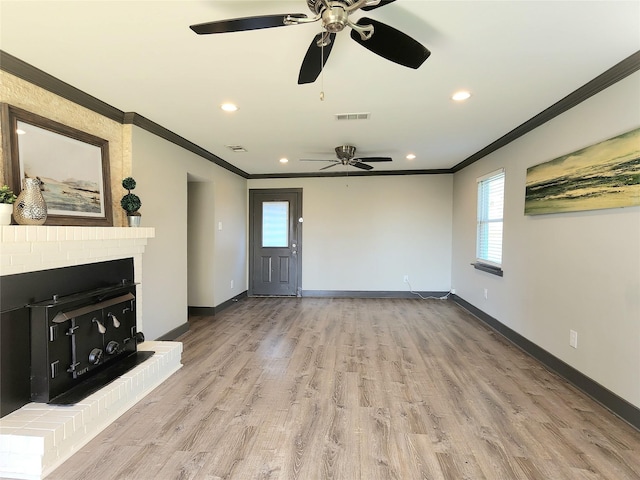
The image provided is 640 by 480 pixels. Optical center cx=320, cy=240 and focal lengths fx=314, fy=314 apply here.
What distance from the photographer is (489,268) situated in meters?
4.20

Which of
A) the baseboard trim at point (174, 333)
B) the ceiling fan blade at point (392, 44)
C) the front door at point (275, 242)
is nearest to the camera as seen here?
the ceiling fan blade at point (392, 44)

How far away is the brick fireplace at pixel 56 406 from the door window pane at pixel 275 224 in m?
3.58

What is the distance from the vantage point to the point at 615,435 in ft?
6.55

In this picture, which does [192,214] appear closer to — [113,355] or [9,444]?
[113,355]

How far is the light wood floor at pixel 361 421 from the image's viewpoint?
5.67 ft

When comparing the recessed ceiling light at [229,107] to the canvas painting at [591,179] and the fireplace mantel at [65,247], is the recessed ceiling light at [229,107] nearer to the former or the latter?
the fireplace mantel at [65,247]

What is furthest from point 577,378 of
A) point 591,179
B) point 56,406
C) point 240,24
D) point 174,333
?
point 174,333

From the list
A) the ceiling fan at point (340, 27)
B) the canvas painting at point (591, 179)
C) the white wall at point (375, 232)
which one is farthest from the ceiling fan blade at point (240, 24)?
the white wall at point (375, 232)

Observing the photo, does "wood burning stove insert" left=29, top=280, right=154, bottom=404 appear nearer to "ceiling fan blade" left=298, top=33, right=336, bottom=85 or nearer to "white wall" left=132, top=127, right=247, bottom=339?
"white wall" left=132, top=127, right=247, bottom=339

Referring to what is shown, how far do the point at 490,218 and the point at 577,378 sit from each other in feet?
7.54

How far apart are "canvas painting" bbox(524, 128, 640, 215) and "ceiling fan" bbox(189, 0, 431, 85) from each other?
5.55 ft

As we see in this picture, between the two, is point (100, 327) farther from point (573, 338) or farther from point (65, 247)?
point (573, 338)

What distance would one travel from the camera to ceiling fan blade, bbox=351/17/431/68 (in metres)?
1.44

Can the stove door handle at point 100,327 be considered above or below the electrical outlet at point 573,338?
above
